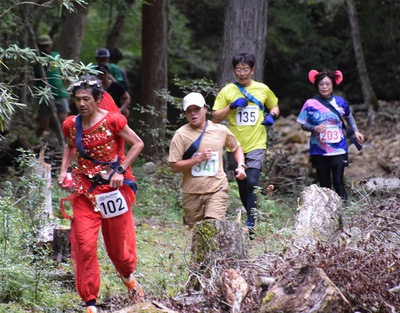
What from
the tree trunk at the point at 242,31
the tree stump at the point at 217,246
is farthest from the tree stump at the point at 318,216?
the tree trunk at the point at 242,31

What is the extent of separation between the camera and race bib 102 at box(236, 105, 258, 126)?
33.1 ft

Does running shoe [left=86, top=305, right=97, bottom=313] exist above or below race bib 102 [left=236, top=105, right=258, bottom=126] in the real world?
below

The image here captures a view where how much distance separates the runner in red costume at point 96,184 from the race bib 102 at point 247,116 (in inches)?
116

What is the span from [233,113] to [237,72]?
1.57 ft

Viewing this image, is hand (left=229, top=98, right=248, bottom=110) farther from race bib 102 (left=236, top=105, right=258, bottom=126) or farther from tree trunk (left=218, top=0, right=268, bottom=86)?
tree trunk (left=218, top=0, right=268, bottom=86)

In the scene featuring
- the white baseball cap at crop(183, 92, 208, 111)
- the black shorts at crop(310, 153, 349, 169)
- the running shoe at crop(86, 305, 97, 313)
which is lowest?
the running shoe at crop(86, 305, 97, 313)

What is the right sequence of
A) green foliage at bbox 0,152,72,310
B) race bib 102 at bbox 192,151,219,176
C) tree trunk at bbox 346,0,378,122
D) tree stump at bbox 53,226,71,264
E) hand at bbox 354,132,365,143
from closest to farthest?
green foliage at bbox 0,152,72,310, tree stump at bbox 53,226,71,264, race bib 102 at bbox 192,151,219,176, hand at bbox 354,132,365,143, tree trunk at bbox 346,0,378,122

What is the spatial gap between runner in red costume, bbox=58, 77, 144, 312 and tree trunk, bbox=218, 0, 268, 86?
250 inches

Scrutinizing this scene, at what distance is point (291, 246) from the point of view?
683cm

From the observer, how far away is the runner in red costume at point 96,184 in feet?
23.3

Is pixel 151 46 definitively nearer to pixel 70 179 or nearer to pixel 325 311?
pixel 70 179

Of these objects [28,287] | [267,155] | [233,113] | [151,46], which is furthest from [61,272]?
[151,46]

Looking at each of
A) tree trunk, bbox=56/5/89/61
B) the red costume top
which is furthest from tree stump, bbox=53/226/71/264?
tree trunk, bbox=56/5/89/61

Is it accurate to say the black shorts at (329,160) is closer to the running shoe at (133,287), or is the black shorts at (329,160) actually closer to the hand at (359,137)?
the hand at (359,137)
